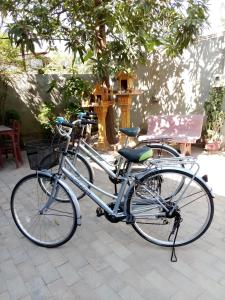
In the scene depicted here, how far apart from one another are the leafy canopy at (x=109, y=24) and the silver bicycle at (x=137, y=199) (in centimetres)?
200

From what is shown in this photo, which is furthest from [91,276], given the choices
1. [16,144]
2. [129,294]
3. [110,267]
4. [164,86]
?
[164,86]

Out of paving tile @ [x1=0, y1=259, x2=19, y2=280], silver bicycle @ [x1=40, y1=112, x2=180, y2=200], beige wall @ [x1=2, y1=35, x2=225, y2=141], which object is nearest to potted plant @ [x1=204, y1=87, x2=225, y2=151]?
beige wall @ [x1=2, y1=35, x2=225, y2=141]

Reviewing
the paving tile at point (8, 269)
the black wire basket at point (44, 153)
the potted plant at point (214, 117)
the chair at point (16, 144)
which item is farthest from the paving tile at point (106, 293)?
the potted plant at point (214, 117)

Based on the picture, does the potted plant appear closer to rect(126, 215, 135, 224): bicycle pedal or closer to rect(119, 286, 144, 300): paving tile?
rect(126, 215, 135, 224): bicycle pedal

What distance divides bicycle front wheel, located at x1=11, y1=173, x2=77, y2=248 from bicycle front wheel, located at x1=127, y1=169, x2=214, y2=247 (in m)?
0.56

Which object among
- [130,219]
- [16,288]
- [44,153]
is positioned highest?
[44,153]

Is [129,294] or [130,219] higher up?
[130,219]

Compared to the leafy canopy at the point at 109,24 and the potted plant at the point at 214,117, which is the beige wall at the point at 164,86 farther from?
the leafy canopy at the point at 109,24

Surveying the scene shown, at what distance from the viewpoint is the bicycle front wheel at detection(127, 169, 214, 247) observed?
6.68 ft

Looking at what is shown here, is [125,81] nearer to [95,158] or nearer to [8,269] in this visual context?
[95,158]

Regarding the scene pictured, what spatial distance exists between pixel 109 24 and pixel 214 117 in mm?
2416

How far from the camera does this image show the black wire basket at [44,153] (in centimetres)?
216

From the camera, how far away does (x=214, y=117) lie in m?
4.52

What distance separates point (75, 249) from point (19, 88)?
15.2 feet
